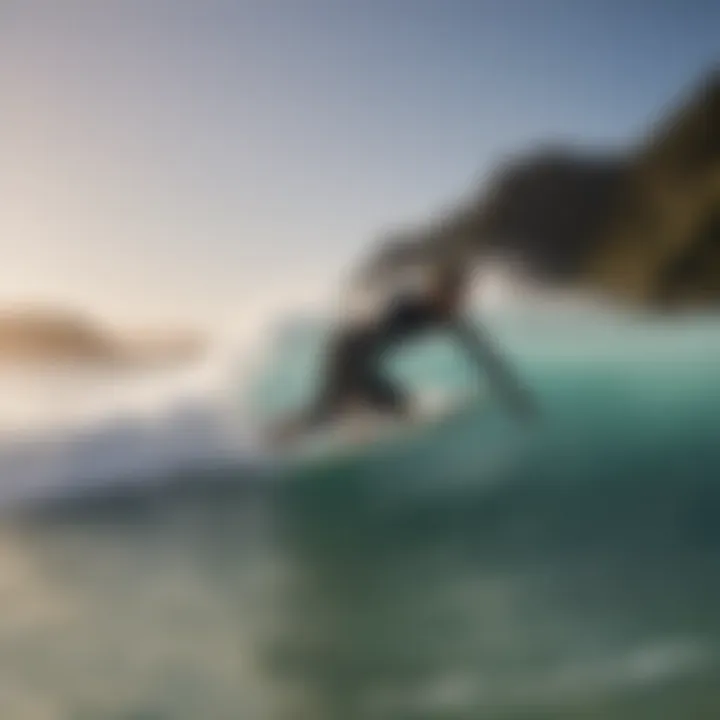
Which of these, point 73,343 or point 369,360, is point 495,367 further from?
point 73,343

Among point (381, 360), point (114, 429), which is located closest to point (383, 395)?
point (381, 360)

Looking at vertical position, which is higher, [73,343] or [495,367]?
[73,343]

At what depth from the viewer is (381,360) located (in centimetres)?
109

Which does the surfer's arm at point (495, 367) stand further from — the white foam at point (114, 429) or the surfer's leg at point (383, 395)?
the white foam at point (114, 429)

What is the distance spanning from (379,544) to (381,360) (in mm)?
209

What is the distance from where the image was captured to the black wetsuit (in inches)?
42.5

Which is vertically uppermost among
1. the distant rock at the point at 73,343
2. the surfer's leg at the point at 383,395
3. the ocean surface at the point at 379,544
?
the distant rock at the point at 73,343

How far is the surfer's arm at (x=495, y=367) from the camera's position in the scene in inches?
42.4

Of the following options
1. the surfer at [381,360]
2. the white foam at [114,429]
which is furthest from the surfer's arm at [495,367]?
the white foam at [114,429]

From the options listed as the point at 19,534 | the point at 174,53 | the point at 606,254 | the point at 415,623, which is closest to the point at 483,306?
the point at 606,254

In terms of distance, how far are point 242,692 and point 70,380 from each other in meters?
0.40

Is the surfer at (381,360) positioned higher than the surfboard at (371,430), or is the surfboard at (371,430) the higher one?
the surfer at (381,360)

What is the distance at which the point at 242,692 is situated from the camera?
1021 millimetres

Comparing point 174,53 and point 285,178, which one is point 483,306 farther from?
point 174,53
